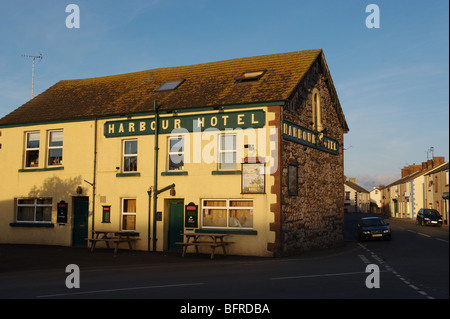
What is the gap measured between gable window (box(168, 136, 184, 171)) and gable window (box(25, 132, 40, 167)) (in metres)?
7.89

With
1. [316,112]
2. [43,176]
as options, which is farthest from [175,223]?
[316,112]

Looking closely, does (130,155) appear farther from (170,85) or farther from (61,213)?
(61,213)

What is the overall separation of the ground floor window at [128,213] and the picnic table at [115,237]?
1.32 feet

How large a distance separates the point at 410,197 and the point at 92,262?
60.7 metres

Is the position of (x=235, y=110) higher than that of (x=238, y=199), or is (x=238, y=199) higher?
(x=235, y=110)

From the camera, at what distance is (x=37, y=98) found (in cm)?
2750

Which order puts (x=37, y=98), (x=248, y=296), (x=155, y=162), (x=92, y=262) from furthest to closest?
1. (x=37, y=98)
2. (x=155, y=162)
3. (x=92, y=262)
4. (x=248, y=296)

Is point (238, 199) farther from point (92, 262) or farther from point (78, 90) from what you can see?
point (78, 90)

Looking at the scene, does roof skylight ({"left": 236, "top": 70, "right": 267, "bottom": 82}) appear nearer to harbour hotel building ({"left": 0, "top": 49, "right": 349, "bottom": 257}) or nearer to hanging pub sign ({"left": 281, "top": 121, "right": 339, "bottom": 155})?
harbour hotel building ({"left": 0, "top": 49, "right": 349, "bottom": 257})

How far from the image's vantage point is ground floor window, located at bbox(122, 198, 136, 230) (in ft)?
72.4

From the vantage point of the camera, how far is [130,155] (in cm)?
2248

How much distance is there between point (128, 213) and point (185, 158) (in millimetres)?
3863

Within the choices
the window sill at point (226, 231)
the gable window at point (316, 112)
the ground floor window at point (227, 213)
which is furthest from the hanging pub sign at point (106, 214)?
the gable window at point (316, 112)
